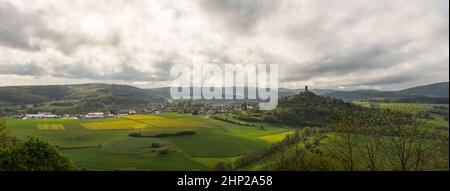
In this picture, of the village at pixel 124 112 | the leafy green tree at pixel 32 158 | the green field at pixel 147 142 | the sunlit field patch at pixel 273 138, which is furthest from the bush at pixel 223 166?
the village at pixel 124 112

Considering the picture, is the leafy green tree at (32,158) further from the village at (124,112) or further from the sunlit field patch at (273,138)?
the village at (124,112)

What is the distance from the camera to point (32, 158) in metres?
19.4

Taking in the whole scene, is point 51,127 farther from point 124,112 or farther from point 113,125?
point 124,112

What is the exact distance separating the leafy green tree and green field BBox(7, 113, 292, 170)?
49.8 feet

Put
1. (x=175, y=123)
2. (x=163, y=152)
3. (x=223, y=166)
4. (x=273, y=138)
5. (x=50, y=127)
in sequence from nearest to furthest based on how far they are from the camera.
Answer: (x=223, y=166), (x=163, y=152), (x=50, y=127), (x=273, y=138), (x=175, y=123)

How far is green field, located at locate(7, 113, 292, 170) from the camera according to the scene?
41.9m

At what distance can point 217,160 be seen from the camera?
45.5m

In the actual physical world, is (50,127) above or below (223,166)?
above

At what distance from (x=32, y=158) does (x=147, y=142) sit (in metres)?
32.7

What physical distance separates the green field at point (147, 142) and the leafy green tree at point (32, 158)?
15172 mm

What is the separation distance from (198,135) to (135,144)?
44.8 feet

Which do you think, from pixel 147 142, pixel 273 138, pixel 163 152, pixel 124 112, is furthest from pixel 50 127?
pixel 273 138

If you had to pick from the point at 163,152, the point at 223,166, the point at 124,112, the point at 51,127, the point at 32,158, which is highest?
the point at 32,158
